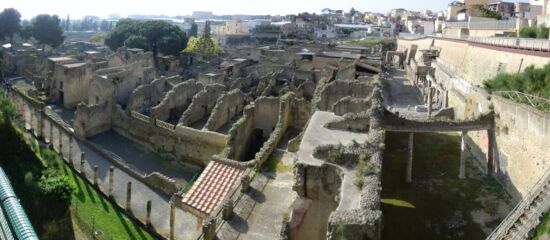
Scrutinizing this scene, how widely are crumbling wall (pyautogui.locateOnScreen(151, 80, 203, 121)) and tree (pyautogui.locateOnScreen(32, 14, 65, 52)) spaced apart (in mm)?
39057

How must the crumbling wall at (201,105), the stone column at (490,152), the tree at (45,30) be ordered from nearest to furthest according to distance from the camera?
the stone column at (490,152)
the crumbling wall at (201,105)
the tree at (45,30)

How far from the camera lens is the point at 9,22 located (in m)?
62.1

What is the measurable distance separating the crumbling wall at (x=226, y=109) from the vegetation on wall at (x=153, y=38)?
33.1m

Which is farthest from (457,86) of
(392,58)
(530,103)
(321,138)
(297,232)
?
(392,58)

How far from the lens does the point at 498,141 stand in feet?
71.7

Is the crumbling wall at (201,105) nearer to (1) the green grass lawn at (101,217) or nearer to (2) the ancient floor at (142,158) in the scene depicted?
(2) the ancient floor at (142,158)

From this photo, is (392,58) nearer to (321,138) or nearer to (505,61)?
(505,61)

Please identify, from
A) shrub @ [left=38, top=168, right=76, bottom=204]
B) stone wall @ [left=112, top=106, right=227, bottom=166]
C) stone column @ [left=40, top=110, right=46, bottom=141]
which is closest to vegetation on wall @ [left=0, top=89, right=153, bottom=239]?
shrub @ [left=38, top=168, right=76, bottom=204]

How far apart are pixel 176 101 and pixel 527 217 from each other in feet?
75.9

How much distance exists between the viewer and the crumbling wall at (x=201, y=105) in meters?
28.2

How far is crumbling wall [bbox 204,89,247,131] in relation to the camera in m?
26.6

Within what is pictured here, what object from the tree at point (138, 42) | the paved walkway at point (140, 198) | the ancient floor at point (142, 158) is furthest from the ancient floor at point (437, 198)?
the tree at point (138, 42)

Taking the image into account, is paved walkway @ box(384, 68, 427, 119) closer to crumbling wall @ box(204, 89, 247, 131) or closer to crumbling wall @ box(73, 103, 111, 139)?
crumbling wall @ box(204, 89, 247, 131)

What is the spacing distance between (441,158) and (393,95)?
14.8m
